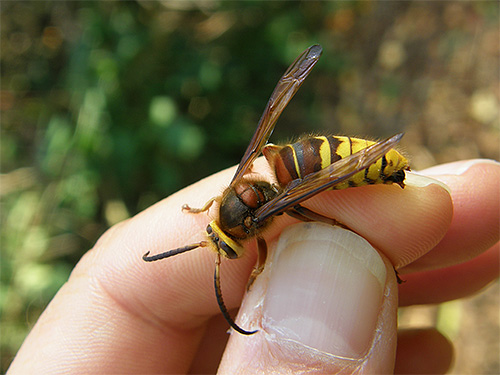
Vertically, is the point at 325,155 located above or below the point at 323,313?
above

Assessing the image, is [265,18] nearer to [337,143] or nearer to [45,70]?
[45,70]

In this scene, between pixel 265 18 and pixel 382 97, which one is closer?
pixel 265 18

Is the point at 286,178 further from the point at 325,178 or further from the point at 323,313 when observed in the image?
the point at 323,313

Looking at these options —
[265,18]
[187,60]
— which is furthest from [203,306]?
[265,18]

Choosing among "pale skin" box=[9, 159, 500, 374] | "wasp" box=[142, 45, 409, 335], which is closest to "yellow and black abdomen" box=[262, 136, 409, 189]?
"wasp" box=[142, 45, 409, 335]

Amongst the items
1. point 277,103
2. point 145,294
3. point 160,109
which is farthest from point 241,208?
point 160,109

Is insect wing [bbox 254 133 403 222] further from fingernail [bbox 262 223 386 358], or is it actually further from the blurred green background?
the blurred green background
